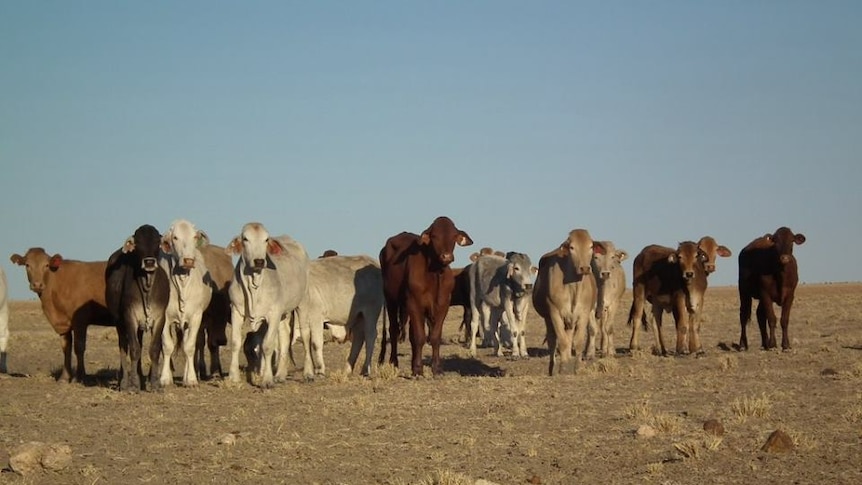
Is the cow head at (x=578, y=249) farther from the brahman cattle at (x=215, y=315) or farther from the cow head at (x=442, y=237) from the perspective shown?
the brahman cattle at (x=215, y=315)

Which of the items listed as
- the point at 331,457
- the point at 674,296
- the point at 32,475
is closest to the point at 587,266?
the point at 674,296

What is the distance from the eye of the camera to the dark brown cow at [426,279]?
18.8 m

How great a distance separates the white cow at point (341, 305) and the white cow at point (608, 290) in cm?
445

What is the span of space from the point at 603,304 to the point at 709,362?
4249 mm

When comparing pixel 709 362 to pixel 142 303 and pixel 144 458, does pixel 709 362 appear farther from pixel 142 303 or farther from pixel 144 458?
pixel 144 458

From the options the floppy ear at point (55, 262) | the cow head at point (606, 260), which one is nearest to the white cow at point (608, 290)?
the cow head at point (606, 260)

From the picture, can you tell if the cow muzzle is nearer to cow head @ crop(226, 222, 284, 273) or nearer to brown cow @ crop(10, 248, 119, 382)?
cow head @ crop(226, 222, 284, 273)

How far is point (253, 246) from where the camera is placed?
17.8m

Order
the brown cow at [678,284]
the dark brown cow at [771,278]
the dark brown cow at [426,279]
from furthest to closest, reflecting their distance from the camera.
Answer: the dark brown cow at [771,278]
the brown cow at [678,284]
the dark brown cow at [426,279]

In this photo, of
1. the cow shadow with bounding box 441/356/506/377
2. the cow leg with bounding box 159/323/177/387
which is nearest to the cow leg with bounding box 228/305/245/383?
the cow leg with bounding box 159/323/177/387

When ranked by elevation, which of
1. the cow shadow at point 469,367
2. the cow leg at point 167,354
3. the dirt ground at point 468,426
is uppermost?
the cow leg at point 167,354

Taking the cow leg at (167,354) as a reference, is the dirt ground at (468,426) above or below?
below

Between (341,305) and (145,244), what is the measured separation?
3839 mm

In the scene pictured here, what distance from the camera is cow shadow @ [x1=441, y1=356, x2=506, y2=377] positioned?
21.0m
